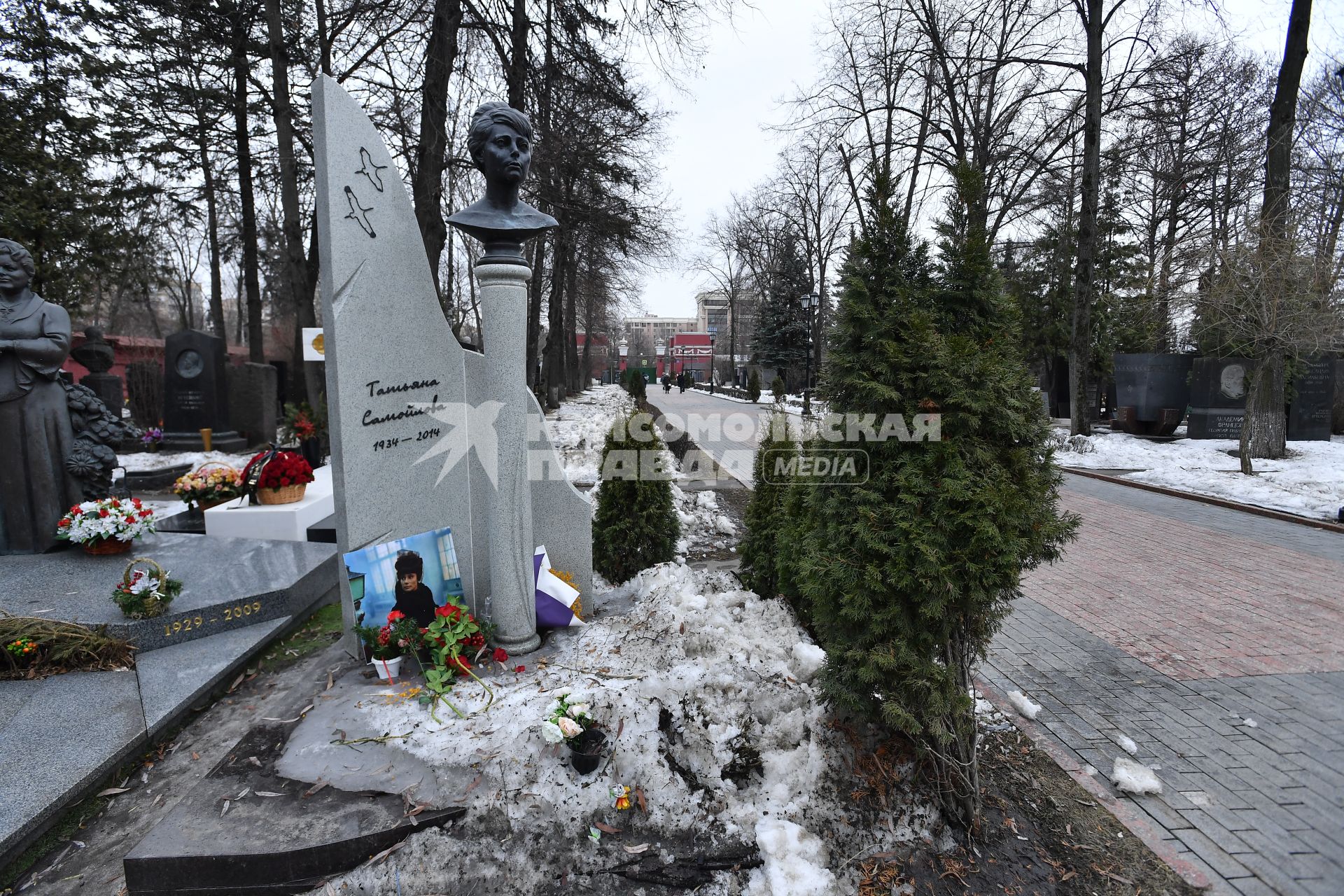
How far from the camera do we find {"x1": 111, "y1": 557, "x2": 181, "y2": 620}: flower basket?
4.23m

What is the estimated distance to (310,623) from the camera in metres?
5.22

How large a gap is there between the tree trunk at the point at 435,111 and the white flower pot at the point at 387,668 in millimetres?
6111

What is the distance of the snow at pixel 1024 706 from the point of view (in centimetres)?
395

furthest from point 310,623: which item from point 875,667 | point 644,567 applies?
point 875,667

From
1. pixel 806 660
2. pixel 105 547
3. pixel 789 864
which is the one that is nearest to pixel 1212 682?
pixel 806 660

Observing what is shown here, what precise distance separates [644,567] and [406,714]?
2727mm

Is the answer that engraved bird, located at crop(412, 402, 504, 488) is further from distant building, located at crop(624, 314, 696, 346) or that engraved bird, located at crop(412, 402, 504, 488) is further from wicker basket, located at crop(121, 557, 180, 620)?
distant building, located at crop(624, 314, 696, 346)

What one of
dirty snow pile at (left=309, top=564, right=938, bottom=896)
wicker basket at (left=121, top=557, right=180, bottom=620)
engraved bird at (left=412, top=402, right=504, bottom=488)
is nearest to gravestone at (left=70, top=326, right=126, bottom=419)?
wicker basket at (left=121, top=557, right=180, bottom=620)

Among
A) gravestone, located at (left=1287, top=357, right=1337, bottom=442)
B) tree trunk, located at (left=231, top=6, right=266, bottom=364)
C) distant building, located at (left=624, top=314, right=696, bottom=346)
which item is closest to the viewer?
tree trunk, located at (left=231, top=6, right=266, bottom=364)

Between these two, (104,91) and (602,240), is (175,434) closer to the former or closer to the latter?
(104,91)

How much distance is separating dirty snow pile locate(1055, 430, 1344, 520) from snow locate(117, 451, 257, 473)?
561 inches

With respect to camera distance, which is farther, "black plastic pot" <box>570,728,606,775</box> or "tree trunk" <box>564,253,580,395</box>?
"tree trunk" <box>564,253,580,395</box>

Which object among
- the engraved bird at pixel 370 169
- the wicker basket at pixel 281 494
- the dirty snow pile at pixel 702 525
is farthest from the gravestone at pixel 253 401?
the engraved bird at pixel 370 169

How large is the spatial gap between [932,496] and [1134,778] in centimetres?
195
